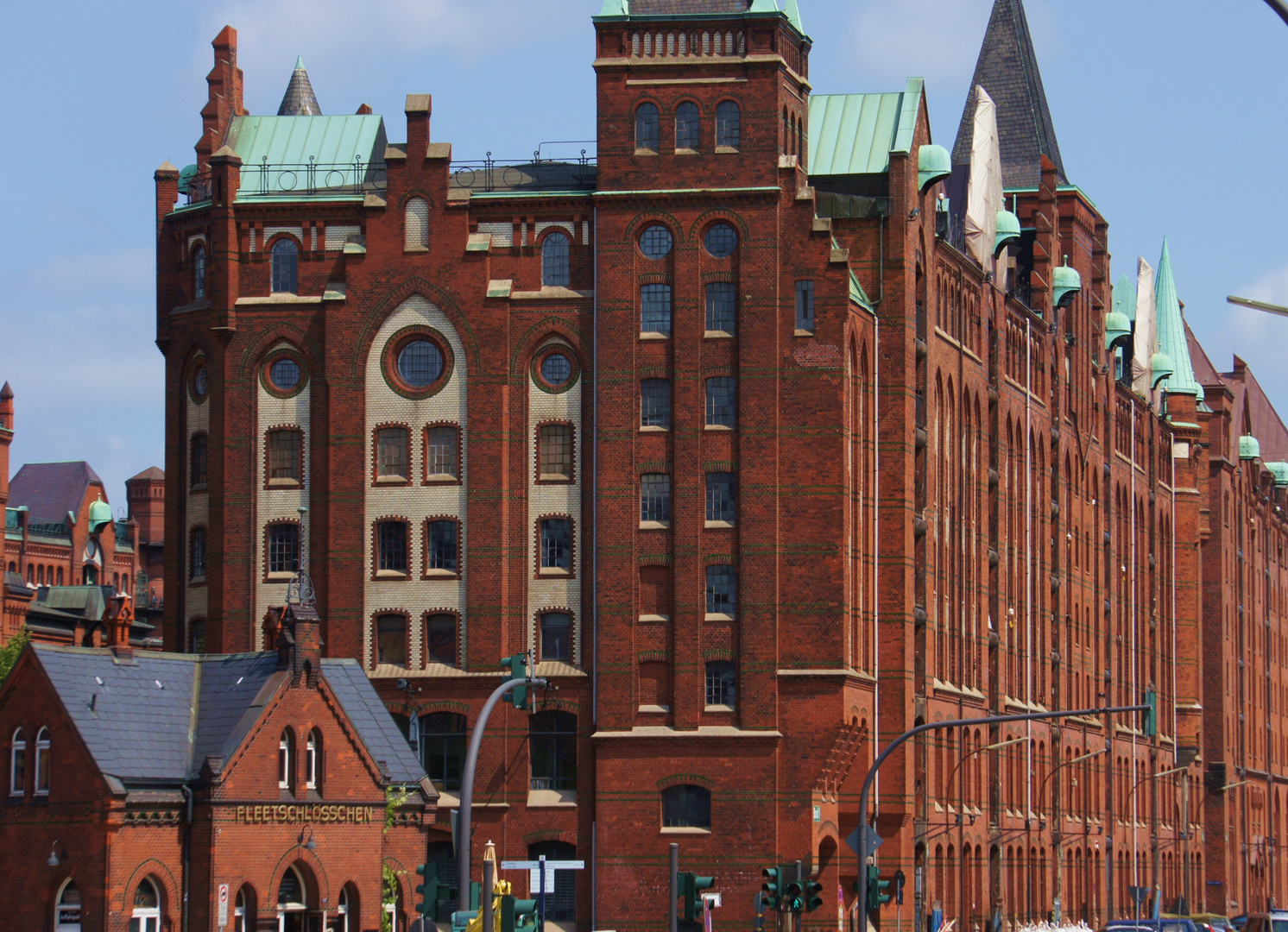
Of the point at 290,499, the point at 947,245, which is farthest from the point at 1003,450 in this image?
the point at 290,499

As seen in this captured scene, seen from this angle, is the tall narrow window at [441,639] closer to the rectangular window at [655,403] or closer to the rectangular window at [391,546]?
the rectangular window at [391,546]

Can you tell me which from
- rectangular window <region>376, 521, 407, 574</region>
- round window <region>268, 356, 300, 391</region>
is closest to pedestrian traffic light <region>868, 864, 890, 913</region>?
rectangular window <region>376, 521, 407, 574</region>

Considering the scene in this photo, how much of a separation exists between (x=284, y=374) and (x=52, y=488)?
78.0 m

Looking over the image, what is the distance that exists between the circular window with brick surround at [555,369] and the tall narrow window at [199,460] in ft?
37.7

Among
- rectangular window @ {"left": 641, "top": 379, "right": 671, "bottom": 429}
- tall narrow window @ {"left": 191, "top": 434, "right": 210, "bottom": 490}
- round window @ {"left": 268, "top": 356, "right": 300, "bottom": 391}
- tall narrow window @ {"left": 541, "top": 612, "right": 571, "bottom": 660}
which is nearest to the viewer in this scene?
rectangular window @ {"left": 641, "top": 379, "right": 671, "bottom": 429}

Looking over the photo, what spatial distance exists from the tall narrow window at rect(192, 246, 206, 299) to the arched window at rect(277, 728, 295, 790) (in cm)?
2584

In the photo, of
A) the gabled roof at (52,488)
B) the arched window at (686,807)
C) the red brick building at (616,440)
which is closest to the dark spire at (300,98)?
the red brick building at (616,440)

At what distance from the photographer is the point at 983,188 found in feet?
308

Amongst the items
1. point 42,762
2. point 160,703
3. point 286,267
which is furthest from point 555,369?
point 42,762

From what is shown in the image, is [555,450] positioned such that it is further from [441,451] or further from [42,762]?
[42,762]

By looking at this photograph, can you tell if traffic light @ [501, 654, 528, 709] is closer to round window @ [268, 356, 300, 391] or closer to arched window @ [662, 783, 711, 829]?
arched window @ [662, 783, 711, 829]

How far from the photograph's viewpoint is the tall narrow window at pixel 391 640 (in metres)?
77.0

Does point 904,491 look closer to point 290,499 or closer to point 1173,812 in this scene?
point 290,499

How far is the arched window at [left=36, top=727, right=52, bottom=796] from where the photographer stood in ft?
183
